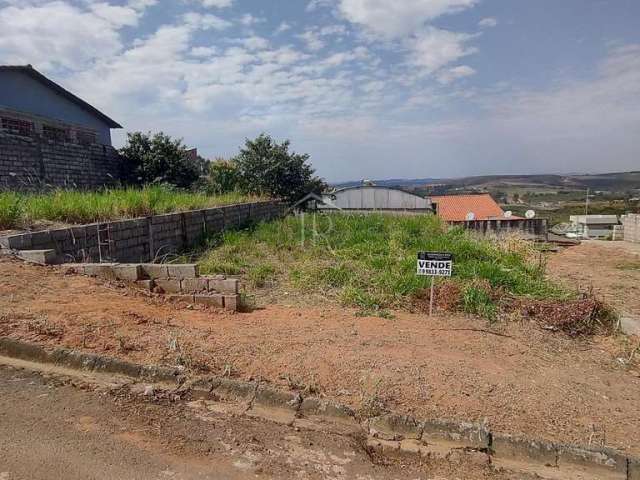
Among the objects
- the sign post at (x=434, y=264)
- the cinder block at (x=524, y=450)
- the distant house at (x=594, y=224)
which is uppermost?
the sign post at (x=434, y=264)

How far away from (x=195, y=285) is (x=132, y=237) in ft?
8.52

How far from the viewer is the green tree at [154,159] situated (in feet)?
42.1

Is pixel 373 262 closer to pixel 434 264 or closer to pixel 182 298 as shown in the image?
pixel 434 264

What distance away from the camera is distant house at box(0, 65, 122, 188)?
859 centimetres

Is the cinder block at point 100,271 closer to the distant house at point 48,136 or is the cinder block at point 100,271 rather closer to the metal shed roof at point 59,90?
the distant house at point 48,136

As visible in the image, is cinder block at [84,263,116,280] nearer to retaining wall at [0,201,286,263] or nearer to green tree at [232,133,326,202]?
retaining wall at [0,201,286,263]

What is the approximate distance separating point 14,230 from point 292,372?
4030mm

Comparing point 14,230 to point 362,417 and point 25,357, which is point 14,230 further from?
point 362,417

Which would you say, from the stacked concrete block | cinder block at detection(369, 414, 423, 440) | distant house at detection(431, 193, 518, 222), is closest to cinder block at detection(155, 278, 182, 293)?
the stacked concrete block

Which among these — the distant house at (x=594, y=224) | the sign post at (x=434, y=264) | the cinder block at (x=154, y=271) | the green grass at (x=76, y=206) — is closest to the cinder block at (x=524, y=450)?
the sign post at (x=434, y=264)

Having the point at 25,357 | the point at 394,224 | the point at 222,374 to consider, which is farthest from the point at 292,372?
the point at 394,224

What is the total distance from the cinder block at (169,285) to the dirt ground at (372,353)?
1.17 ft

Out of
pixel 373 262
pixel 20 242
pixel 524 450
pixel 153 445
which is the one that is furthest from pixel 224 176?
pixel 524 450

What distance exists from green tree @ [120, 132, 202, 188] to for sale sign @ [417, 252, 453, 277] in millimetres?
10092
